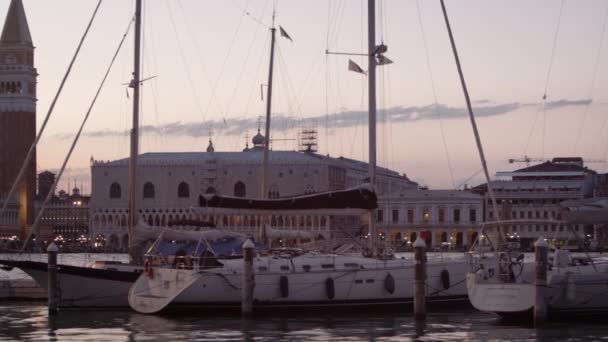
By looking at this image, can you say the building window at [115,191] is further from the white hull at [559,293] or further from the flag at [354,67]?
the white hull at [559,293]

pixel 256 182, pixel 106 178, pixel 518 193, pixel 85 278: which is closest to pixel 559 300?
pixel 85 278

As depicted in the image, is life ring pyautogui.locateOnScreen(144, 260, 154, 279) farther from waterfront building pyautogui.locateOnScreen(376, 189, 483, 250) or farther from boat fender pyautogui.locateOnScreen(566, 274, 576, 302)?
waterfront building pyautogui.locateOnScreen(376, 189, 483, 250)

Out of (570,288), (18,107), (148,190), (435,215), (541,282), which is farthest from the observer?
(18,107)

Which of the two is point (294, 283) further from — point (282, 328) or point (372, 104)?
point (372, 104)

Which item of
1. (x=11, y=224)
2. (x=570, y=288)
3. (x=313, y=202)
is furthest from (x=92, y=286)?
(x=11, y=224)

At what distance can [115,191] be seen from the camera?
474 feet

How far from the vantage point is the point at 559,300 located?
3700 centimetres

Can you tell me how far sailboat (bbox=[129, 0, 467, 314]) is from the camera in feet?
128

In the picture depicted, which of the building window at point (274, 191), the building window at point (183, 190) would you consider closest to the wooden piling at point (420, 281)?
the building window at point (274, 191)

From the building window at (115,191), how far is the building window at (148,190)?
3.46 metres

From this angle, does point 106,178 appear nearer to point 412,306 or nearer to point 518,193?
point 518,193

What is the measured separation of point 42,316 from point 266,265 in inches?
280

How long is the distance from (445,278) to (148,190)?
103422 millimetres

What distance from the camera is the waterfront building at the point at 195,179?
134500mm
